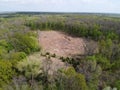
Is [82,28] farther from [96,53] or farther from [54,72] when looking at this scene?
[54,72]

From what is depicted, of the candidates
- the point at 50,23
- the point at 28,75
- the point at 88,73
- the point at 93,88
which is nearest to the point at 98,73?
the point at 88,73

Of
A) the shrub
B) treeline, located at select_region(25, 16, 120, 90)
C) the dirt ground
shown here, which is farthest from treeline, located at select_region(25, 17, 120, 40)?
the shrub

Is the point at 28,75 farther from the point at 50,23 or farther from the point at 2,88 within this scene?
the point at 50,23

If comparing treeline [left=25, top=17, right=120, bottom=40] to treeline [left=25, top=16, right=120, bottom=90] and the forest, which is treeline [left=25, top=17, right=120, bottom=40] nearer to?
treeline [left=25, top=16, right=120, bottom=90]

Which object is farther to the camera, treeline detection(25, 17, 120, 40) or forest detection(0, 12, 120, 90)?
treeline detection(25, 17, 120, 40)

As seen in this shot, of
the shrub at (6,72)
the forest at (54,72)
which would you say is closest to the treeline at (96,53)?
the forest at (54,72)

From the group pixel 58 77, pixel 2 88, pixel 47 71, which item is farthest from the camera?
pixel 47 71

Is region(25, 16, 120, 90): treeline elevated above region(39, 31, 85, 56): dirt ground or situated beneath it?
elevated above

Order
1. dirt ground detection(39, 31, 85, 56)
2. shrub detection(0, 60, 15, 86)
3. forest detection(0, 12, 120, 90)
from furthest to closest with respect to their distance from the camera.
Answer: dirt ground detection(39, 31, 85, 56), shrub detection(0, 60, 15, 86), forest detection(0, 12, 120, 90)
